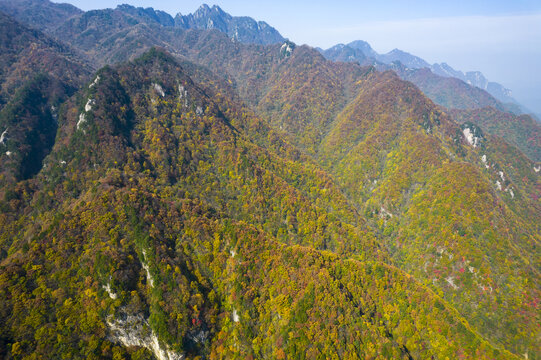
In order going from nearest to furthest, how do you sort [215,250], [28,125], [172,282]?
[172,282] < [215,250] < [28,125]

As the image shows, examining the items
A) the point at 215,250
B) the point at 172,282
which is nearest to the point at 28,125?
the point at 215,250

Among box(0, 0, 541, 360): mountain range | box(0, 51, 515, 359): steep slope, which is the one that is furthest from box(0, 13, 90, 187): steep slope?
box(0, 51, 515, 359): steep slope

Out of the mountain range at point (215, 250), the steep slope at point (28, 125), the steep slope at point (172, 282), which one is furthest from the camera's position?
the steep slope at point (28, 125)

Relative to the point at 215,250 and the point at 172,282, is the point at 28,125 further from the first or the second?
the point at 172,282

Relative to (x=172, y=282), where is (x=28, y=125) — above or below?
above

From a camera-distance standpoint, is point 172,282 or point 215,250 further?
point 215,250

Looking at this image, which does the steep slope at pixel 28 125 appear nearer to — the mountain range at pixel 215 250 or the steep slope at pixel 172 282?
the mountain range at pixel 215 250

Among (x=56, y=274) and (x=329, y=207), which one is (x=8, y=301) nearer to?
(x=56, y=274)

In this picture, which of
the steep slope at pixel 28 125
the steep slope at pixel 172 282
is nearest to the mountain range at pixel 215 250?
the steep slope at pixel 172 282

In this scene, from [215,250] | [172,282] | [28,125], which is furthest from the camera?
[28,125]

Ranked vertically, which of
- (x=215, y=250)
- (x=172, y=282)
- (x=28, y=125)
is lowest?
(x=172, y=282)

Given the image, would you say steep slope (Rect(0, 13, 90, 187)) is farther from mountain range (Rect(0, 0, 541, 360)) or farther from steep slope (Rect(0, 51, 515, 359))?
steep slope (Rect(0, 51, 515, 359))
